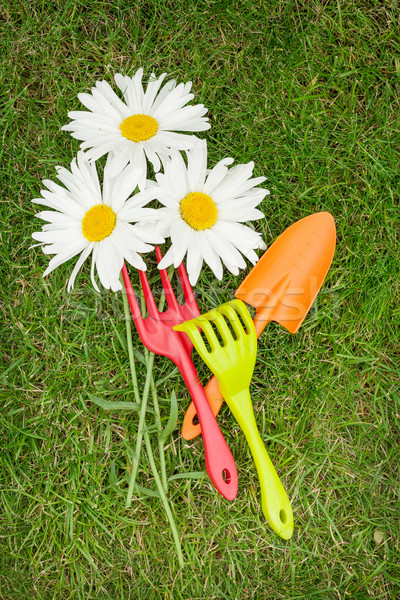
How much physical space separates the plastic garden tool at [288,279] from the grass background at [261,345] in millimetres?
59

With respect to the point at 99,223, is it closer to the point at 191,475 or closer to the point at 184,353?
the point at 184,353

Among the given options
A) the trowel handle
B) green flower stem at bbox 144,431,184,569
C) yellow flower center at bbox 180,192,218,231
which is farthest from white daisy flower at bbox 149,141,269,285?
green flower stem at bbox 144,431,184,569

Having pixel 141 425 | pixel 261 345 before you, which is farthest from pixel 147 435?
pixel 261 345

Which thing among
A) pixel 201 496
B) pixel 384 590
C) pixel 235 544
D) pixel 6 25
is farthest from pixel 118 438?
pixel 6 25

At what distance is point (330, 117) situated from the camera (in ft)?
3.67

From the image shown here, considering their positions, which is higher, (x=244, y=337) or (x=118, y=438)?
(x=244, y=337)

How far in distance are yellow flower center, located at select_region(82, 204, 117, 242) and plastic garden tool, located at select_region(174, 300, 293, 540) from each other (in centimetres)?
22

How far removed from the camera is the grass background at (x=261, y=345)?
41.2 inches

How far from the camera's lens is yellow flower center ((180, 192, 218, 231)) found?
0.90m

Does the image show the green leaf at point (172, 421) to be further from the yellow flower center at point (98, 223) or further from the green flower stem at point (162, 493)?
the yellow flower center at point (98, 223)

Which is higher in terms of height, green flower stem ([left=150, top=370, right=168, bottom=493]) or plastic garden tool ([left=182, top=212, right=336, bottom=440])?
plastic garden tool ([left=182, top=212, right=336, bottom=440])

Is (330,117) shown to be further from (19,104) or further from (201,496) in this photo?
(201,496)

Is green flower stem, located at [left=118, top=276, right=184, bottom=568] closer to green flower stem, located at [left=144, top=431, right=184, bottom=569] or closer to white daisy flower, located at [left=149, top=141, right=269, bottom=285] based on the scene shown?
green flower stem, located at [left=144, top=431, right=184, bottom=569]

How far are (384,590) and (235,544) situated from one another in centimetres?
32
